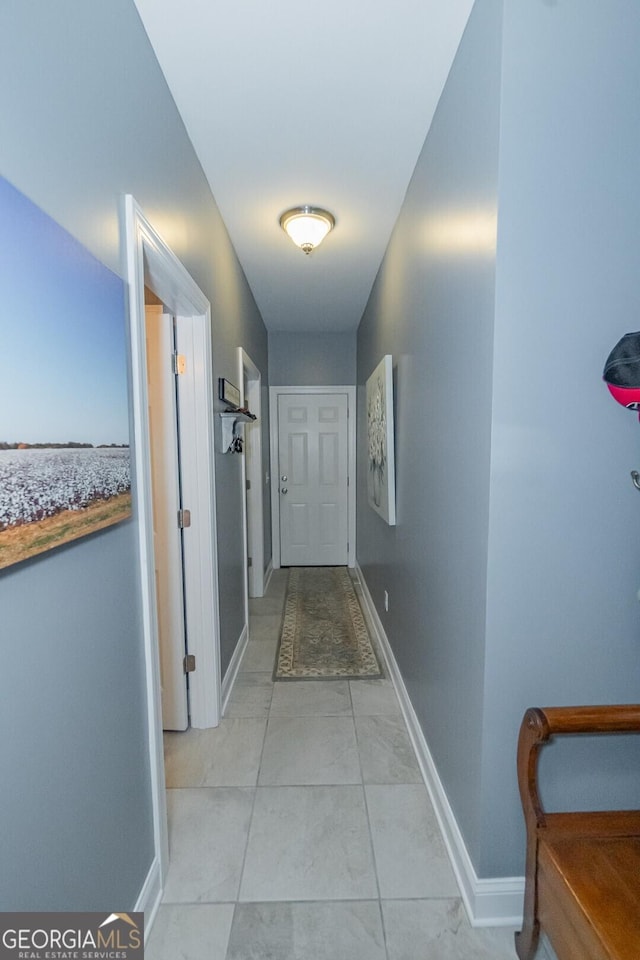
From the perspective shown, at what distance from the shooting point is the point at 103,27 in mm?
981

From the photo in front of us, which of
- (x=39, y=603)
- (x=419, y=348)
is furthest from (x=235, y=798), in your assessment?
(x=419, y=348)

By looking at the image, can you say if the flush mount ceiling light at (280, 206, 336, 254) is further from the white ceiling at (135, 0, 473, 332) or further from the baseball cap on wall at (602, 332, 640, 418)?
the baseball cap on wall at (602, 332, 640, 418)

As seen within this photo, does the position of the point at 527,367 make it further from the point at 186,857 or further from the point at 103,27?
the point at 186,857

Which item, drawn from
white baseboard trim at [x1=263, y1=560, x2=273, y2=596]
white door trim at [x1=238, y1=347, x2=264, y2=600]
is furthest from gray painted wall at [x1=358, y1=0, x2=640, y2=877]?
white baseboard trim at [x1=263, y1=560, x2=273, y2=596]

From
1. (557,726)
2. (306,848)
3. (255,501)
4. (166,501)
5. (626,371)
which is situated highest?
(626,371)

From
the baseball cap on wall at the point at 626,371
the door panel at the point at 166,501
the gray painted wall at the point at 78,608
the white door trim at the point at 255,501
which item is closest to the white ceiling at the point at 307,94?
the gray painted wall at the point at 78,608

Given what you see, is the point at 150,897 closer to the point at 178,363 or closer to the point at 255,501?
the point at 178,363

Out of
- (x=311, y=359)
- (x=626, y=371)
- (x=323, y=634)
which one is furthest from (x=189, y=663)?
(x=311, y=359)

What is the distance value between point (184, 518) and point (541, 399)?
58.8 inches

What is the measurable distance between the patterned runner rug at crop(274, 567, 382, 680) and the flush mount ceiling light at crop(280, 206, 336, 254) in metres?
2.42

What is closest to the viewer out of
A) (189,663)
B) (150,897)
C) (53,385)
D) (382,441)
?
(53,385)

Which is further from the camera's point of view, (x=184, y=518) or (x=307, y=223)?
(x=307, y=223)

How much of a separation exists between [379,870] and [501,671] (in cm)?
82

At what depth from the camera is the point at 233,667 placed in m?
2.41
